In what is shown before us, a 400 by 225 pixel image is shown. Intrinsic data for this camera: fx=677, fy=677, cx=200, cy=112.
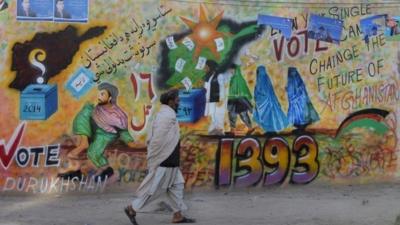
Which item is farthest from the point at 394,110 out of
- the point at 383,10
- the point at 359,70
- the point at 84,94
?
the point at 84,94

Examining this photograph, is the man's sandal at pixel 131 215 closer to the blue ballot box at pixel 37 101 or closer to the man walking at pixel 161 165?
the man walking at pixel 161 165

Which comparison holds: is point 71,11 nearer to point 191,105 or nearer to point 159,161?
point 191,105

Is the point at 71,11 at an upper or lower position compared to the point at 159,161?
upper

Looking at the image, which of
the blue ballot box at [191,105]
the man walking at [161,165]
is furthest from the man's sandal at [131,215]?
the blue ballot box at [191,105]

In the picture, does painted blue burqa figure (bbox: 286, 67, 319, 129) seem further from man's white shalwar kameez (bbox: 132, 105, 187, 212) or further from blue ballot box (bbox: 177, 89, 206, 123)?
man's white shalwar kameez (bbox: 132, 105, 187, 212)

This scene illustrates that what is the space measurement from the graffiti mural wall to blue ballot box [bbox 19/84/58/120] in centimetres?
1

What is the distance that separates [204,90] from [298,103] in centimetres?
137

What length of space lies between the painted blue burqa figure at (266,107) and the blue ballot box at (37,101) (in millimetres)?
2760

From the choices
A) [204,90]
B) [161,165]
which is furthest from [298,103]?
[161,165]

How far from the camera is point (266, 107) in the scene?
9.45 meters

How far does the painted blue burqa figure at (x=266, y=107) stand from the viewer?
30.9 feet

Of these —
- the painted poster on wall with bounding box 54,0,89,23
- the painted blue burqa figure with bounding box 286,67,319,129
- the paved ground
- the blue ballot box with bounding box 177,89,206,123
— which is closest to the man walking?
the paved ground

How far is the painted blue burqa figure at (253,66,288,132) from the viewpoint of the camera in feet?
30.9

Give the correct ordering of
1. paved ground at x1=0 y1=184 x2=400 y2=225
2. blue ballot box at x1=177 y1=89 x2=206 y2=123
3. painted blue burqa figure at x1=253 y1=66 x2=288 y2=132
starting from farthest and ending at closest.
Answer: painted blue burqa figure at x1=253 y1=66 x2=288 y2=132, blue ballot box at x1=177 y1=89 x2=206 y2=123, paved ground at x1=0 y1=184 x2=400 y2=225
